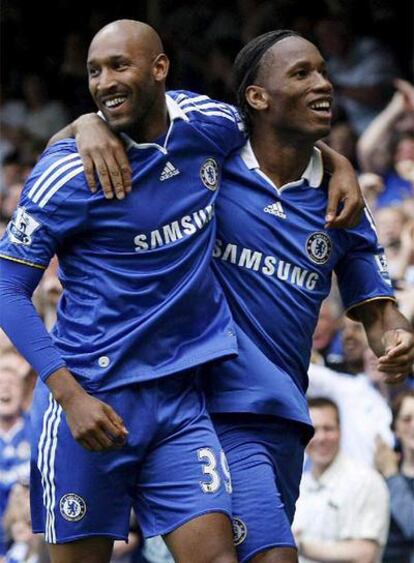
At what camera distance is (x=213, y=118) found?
→ 5719 mm

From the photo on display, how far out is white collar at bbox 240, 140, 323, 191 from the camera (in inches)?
234

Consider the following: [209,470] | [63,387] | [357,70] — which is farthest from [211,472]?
[357,70]

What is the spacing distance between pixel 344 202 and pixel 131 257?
0.88 meters

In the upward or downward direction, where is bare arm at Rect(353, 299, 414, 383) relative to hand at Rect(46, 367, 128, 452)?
upward

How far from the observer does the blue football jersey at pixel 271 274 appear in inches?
225

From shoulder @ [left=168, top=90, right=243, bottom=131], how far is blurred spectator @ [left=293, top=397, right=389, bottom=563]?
3.01 meters

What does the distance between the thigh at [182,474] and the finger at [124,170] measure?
699 mm

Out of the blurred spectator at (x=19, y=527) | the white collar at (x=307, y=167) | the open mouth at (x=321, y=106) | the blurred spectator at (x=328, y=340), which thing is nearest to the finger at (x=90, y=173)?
the white collar at (x=307, y=167)

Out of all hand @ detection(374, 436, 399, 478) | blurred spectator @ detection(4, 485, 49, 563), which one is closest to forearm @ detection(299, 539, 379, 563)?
hand @ detection(374, 436, 399, 478)

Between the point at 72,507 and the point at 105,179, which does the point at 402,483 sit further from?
the point at 105,179

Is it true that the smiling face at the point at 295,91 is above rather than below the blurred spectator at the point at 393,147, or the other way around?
below

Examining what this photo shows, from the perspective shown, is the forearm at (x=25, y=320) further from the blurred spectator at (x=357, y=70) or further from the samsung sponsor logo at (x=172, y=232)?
the blurred spectator at (x=357, y=70)

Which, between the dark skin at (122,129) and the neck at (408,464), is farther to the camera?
the neck at (408,464)

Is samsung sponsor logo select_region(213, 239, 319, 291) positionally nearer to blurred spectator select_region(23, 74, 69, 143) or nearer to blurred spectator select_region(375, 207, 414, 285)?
blurred spectator select_region(375, 207, 414, 285)
